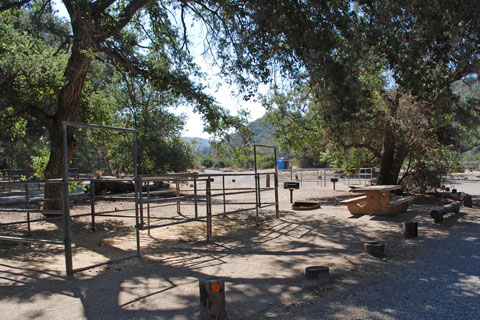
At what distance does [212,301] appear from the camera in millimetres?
3174

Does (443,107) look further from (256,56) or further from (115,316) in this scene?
(115,316)

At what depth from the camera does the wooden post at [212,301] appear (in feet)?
10.4

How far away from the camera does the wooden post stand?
316 cm

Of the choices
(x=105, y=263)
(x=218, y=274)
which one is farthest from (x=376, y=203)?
(x=105, y=263)

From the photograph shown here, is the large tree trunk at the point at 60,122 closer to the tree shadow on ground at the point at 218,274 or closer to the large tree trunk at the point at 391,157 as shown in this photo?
the tree shadow on ground at the point at 218,274

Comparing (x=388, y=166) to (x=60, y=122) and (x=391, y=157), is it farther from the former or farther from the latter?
(x=60, y=122)

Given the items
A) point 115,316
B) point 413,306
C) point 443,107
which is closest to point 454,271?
point 413,306

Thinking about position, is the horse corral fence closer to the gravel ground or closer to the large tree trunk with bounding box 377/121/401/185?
the gravel ground

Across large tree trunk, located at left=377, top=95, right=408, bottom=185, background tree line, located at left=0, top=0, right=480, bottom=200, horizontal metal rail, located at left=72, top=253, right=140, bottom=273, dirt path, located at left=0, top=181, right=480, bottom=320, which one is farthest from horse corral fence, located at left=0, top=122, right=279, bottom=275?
large tree trunk, located at left=377, top=95, right=408, bottom=185

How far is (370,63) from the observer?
Result: 827 cm

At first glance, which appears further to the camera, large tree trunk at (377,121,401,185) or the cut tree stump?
large tree trunk at (377,121,401,185)

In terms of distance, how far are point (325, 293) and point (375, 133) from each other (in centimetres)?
1093

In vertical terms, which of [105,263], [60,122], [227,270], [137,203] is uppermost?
[60,122]

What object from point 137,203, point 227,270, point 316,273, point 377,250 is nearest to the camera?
point 316,273
